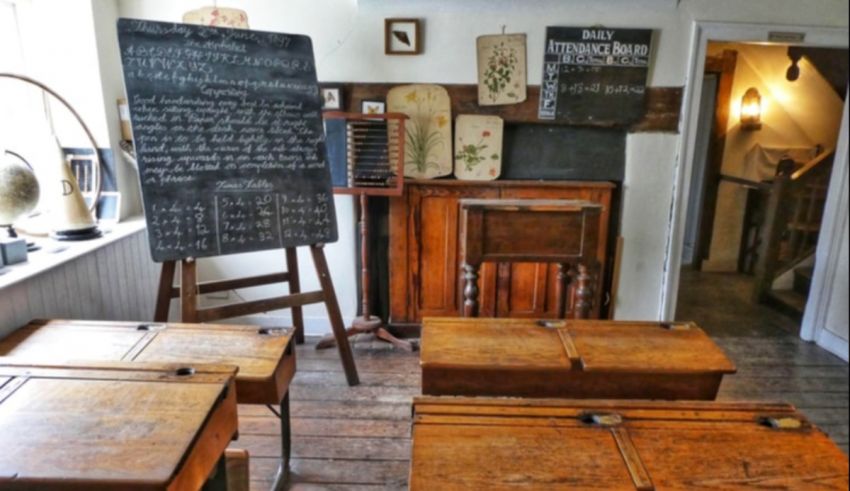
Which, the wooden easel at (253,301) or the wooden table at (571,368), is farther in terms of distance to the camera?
the wooden easel at (253,301)

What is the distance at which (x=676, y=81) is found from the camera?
2967 millimetres

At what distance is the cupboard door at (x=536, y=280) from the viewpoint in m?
3.06

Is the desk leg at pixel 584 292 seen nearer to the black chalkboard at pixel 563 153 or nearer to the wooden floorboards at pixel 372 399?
the wooden floorboards at pixel 372 399

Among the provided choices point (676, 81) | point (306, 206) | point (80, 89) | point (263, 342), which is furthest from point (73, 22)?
point (676, 81)

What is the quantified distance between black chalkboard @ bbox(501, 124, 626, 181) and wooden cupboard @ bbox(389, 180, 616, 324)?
8 centimetres

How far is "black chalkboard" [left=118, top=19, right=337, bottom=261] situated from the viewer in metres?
2.14

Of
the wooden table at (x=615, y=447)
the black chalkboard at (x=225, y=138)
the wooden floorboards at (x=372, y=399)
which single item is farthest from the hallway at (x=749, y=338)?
the black chalkboard at (x=225, y=138)

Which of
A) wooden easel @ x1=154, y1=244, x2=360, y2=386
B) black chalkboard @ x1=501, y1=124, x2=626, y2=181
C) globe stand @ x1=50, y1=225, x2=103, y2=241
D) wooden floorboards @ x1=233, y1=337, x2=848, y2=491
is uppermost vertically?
black chalkboard @ x1=501, y1=124, x2=626, y2=181

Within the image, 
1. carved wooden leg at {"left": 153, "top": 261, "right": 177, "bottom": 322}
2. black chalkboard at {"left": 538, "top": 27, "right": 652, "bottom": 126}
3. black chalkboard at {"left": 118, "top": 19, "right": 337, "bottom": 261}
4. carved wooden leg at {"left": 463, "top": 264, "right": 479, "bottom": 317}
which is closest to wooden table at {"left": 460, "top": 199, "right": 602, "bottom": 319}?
carved wooden leg at {"left": 463, "top": 264, "right": 479, "bottom": 317}

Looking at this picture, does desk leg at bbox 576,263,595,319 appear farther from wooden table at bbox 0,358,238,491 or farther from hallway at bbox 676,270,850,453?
wooden table at bbox 0,358,238,491

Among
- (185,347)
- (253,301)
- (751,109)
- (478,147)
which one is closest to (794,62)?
(751,109)

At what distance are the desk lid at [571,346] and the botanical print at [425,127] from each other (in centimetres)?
133

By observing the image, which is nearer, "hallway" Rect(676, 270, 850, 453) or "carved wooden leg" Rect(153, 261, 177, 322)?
"carved wooden leg" Rect(153, 261, 177, 322)

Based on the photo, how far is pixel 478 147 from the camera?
3018mm
